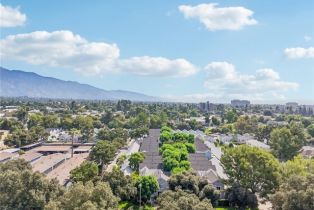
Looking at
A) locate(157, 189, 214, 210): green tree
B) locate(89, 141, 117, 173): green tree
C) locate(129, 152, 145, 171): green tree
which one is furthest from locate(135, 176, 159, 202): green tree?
locate(89, 141, 117, 173): green tree

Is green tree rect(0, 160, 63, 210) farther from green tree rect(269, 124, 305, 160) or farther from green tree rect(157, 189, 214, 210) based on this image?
green tree rect(269, 124, 305, 160)

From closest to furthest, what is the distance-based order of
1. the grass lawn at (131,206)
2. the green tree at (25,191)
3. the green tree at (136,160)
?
1. the green tree at (25,191)
2. the grass lawn at (131,206)
3. the green tree at (136,160)

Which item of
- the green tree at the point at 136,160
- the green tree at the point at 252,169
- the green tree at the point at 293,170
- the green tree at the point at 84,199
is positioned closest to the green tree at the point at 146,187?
the green tree at the point at 252,169

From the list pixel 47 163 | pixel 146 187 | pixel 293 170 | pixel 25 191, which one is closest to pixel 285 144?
pixel 293 170

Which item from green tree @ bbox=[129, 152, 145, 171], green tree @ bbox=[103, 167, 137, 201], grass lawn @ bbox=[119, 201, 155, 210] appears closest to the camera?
green tree @ bbox=[103, 167, 137, 201]

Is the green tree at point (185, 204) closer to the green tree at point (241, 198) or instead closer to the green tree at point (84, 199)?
the green tree at point (84, 199)

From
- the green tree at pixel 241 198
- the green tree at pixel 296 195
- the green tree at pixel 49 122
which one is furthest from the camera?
the green tree at pixel 49 122

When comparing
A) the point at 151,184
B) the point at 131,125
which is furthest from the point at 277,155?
the point at 131,125
